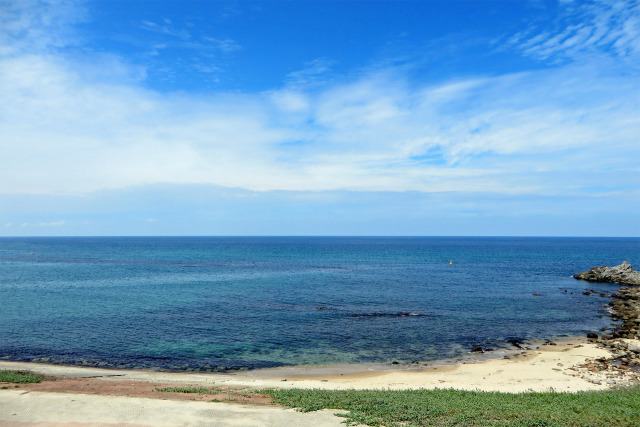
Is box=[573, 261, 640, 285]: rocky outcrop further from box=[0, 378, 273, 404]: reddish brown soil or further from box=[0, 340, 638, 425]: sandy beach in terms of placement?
box=[0, 378, 273, 404]: reddish brown soil

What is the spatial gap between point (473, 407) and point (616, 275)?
8955 centimetres

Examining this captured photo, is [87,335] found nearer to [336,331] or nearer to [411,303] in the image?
[336,331]

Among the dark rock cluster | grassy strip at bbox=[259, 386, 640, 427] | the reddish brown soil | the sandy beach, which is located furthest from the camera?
the dark rock cluster

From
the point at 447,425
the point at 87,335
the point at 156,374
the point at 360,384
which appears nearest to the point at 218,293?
the point at 87,335

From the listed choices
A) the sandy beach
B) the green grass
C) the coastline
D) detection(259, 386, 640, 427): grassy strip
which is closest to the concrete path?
the sandy beach

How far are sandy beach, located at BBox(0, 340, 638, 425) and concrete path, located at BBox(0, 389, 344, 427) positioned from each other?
41mm

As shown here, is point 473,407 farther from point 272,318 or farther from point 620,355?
point 272,318

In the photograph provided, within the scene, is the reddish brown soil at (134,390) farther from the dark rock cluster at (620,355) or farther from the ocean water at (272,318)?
the dark rock cluster at (620,355)

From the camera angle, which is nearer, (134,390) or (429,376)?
(134,390)

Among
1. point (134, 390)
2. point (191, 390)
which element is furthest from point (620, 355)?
point (134, 390)

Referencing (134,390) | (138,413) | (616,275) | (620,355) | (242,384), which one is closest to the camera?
(138,413)

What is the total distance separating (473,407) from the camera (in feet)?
57.4

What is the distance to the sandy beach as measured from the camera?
16984 millimetres

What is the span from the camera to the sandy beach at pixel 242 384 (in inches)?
669
